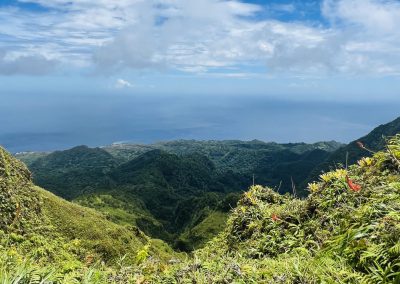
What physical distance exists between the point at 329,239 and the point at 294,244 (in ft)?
5.60

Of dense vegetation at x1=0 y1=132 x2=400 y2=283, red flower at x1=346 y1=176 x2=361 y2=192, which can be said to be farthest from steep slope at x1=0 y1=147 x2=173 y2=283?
red flower at x1=346 y1=176 x2=361 y2=192

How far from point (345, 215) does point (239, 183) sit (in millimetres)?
155543

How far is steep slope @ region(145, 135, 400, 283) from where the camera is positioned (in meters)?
4.86

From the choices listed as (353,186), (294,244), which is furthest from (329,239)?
(353,186)

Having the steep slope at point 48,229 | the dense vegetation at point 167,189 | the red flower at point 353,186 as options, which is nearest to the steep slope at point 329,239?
the red flower at point 353,186

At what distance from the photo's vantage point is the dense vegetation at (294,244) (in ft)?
16.3

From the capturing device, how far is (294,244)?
8141 millimetres

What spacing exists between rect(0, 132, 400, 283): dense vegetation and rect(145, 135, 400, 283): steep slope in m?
0.01

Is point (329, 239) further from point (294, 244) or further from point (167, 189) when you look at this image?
point (167, 189)

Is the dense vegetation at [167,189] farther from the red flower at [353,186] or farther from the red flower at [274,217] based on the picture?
the red flower at [353,186]

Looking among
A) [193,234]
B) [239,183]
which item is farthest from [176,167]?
[193,234]

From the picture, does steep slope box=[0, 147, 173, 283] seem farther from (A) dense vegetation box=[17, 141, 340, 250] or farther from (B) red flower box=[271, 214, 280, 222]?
(A) dense vegetation box=[17, 141, 340, 250]

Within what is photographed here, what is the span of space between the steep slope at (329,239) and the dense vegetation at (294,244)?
1cm

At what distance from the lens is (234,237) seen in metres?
11.6
